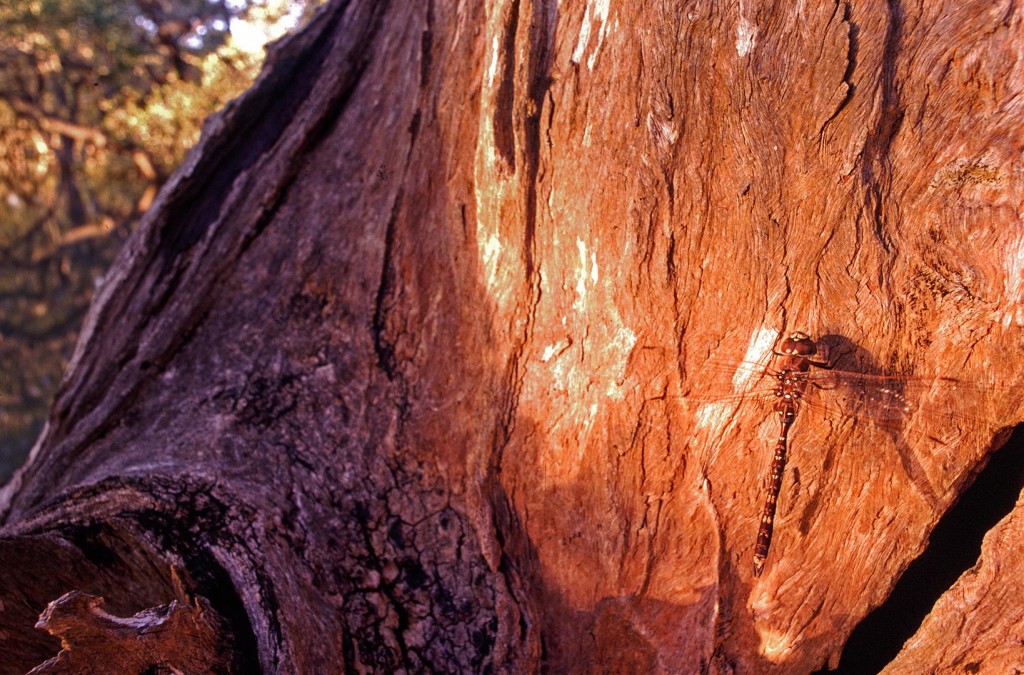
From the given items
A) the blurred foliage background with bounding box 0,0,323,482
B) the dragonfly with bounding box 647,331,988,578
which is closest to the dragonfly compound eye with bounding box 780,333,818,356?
the dragonfly with bounding box 647,331,988,578

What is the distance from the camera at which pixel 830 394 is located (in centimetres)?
205

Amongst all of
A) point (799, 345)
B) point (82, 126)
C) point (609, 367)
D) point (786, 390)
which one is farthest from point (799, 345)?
point (82, 126)

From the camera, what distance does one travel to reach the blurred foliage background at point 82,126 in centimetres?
642

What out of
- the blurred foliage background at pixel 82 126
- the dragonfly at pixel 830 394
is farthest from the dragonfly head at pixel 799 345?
the blurred foliage background at pixel 82 126

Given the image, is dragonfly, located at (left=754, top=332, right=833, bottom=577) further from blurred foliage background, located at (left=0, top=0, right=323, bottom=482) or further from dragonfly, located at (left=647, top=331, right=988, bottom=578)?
blurred foliage background, located at (left=0, top=0, right=323, bottom=482)

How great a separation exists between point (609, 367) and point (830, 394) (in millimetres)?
614

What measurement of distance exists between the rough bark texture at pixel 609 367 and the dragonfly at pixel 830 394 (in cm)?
2

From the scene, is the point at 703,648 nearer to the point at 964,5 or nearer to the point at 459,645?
the point at 459,645

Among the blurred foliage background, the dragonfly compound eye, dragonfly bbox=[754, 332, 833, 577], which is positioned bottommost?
dragonfly bbox=[754, 332, 833, 577]

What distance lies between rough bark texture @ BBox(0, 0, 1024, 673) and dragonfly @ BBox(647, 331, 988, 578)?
0.8 inches

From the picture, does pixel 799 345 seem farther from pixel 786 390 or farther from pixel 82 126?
pixel 82 126

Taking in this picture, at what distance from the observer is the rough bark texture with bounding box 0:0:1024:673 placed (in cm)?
199

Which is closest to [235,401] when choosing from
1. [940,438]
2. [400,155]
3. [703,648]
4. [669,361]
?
[400,155]

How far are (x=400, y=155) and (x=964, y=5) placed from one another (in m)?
1.82
